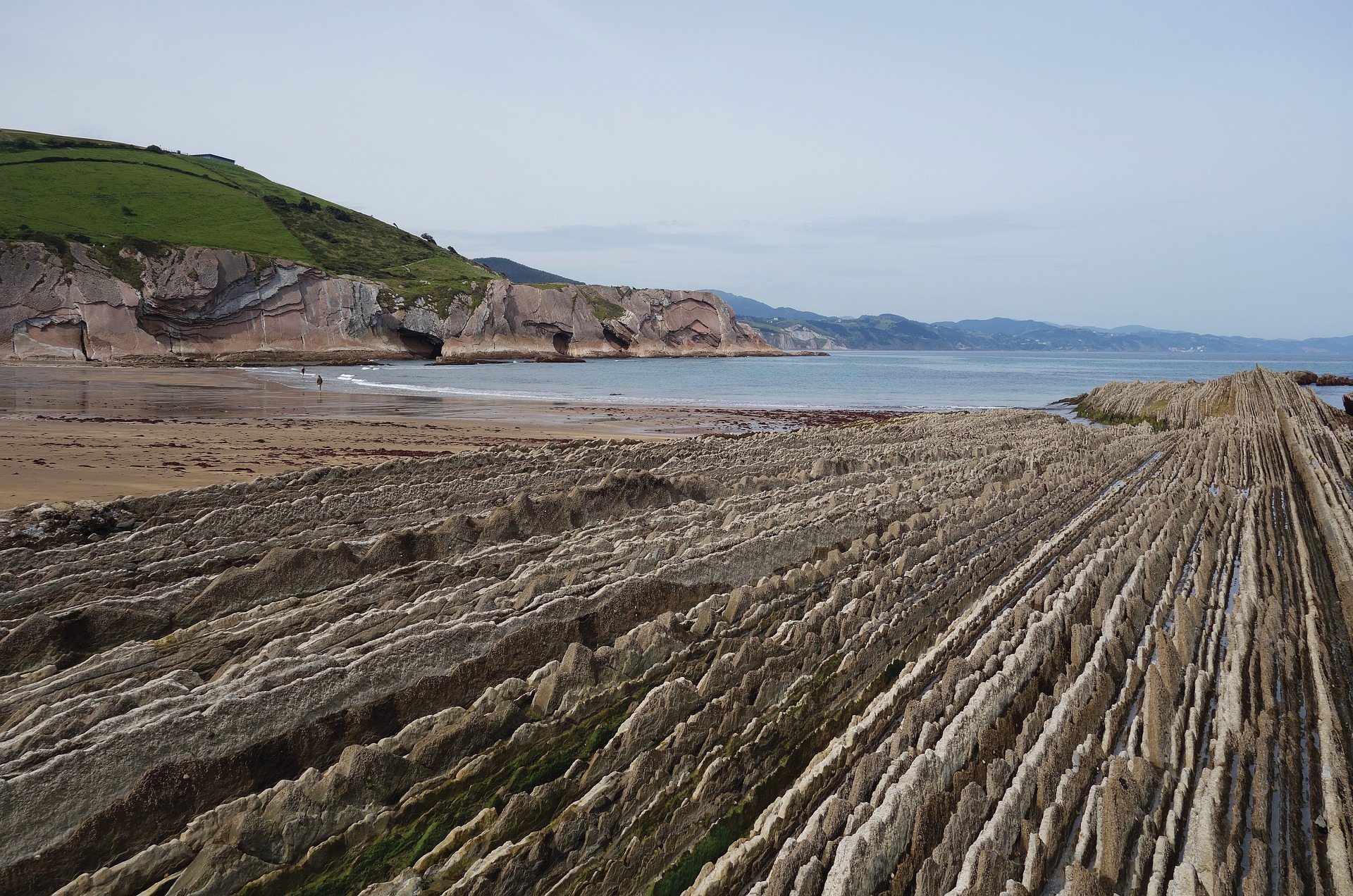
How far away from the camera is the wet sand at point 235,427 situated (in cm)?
1124

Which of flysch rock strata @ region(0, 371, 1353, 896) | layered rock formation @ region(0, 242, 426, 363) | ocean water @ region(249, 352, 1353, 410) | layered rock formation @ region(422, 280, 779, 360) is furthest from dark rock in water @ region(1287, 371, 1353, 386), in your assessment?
layered rock formation @ region(0, 242, 426, 363)

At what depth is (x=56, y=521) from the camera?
245 inches

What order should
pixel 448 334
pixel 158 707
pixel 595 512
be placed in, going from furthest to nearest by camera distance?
pixel 448 334
pixel 595 512
pixel 158 707

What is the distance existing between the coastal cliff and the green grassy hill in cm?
270

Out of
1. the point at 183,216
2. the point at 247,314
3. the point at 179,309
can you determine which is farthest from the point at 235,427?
the point at 183,216

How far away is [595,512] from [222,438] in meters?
11.8

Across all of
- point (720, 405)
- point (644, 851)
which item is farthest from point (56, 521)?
point (720, 405)

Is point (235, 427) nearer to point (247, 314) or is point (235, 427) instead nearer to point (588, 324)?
point (247, 314)

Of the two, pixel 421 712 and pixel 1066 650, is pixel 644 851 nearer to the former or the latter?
pixel 421 712

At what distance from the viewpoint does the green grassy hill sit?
68.4 m

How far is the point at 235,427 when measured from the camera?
18438mm

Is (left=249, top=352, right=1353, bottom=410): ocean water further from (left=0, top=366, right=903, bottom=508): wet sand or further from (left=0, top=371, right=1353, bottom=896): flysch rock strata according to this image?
(left=0, top=371, right=1353, bottom=896): flysch rock strata

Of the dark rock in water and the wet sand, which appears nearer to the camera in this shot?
the wet sand

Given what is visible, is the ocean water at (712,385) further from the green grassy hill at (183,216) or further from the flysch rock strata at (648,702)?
the flysch rock strata at (648,702)
